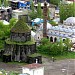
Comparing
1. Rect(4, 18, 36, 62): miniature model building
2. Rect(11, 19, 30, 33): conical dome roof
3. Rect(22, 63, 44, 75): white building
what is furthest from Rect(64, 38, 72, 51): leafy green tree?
Rect(22, 63, 44, 75): white building

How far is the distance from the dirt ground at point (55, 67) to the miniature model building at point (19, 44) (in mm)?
2325

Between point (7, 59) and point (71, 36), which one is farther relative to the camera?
point (71, 36)

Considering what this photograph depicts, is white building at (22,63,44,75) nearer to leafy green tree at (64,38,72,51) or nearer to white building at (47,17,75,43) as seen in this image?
leafy green tree at (64,38,72,51)

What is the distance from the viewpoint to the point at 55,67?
2384 inches

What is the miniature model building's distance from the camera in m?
64.0

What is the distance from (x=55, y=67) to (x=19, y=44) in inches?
265

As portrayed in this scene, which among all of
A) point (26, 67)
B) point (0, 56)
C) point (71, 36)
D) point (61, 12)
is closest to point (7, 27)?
point (0, 56)

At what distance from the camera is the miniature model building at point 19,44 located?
63969 millimetres

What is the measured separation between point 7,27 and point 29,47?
825 centimetres

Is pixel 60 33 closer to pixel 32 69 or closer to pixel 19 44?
pixel 19 44

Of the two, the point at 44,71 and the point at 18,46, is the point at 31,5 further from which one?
the point at 44,71

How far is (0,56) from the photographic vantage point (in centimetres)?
6588

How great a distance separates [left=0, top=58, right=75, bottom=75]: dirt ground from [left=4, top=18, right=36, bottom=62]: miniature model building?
2325 millimetres

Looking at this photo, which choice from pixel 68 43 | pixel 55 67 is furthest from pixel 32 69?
pixel 68 43
